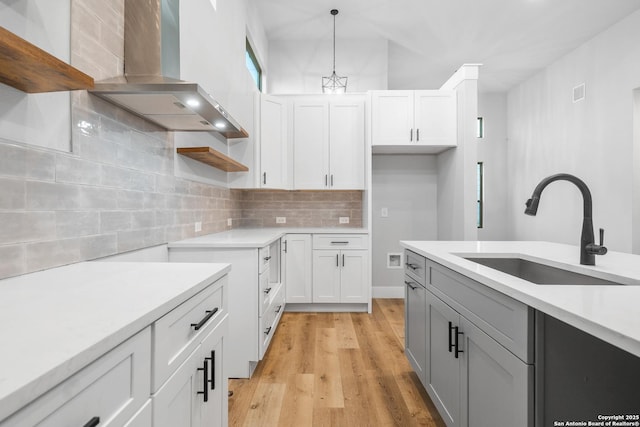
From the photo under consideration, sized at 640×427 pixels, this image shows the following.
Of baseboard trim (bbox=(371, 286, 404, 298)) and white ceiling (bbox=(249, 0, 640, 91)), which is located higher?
white ceiling (bbox=(249, 0, 640, 91))

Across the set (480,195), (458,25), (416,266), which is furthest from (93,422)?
(480,195)

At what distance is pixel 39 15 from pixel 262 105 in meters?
2.47

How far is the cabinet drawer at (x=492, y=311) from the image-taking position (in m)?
0.89

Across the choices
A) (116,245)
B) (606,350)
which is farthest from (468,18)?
(116,245)

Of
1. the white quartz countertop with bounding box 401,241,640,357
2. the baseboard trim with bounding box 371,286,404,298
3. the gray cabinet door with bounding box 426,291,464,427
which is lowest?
the baseboard trim with bounding box 371,286,404,298

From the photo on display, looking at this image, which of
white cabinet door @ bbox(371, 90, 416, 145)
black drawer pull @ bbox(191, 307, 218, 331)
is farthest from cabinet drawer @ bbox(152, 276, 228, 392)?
white cabinet door @ bbox(371, 90, 416, 145)

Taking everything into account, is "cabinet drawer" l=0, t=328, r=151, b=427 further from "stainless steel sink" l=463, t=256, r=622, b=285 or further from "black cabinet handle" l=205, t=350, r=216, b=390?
"stainless steel sink" l=463, t=256, r=622, b=285

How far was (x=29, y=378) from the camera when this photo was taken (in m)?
0.40

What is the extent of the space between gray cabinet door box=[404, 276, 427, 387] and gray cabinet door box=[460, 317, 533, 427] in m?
0.49

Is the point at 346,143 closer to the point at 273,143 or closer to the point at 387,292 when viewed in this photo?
the point at 273,143

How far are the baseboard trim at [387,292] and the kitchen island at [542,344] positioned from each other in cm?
261

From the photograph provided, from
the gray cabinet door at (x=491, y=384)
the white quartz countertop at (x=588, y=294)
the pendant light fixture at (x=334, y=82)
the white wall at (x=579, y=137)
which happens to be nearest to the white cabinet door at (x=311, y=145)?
the pendant light fixture at (x=334, y=82)

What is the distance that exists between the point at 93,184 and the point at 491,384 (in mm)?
1752

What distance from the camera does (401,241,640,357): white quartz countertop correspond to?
0.60 metres
